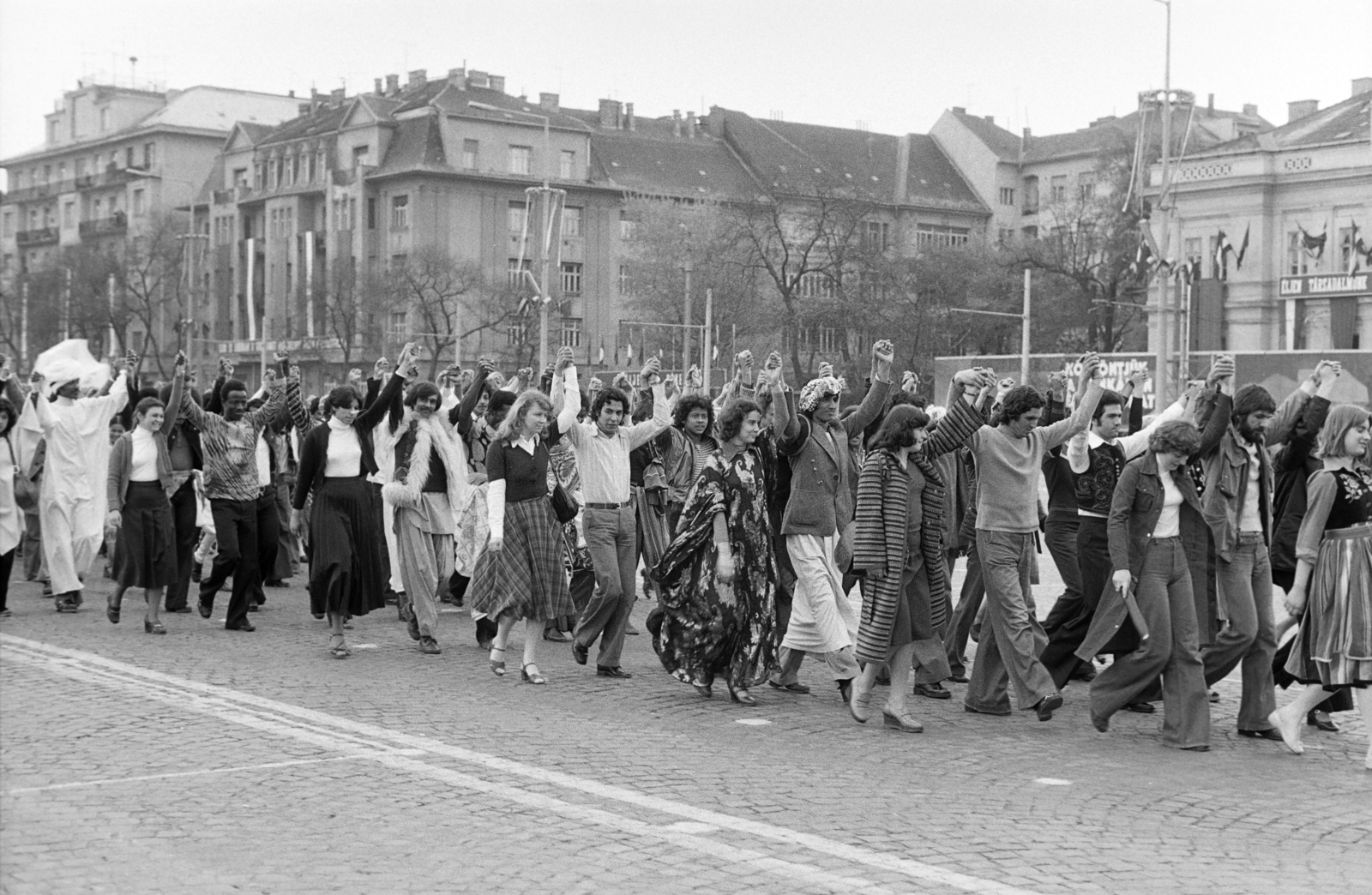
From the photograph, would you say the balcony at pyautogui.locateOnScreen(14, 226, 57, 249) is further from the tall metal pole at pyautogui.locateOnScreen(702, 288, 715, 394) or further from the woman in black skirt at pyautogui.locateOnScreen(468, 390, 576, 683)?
the woman in black skirt at pyautogui.locateOnScreen(468, 390, 576, 683)

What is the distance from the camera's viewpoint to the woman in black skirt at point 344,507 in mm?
12875

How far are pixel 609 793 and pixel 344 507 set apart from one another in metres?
5.31

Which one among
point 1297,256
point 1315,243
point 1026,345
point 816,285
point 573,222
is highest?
point 573,222

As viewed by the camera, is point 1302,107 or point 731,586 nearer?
point 731,586

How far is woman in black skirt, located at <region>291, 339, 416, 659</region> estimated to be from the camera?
42.2 feet

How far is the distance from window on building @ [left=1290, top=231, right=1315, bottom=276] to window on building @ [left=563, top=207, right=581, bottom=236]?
32.6 m

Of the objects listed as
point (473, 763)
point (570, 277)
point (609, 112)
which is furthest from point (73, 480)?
point (609, 112)

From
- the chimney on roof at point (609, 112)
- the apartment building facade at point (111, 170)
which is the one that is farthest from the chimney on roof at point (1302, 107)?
the apartment building facade at point (111, 170)

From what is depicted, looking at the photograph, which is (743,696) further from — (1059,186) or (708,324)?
(1059,186)

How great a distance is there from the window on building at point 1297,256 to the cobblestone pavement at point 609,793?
66.5 meters

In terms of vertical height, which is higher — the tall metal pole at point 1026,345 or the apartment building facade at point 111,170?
the apartment building facade at point 111,170

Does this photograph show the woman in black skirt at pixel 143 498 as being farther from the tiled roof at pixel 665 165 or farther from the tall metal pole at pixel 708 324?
the tiled roof at pixel 665 165

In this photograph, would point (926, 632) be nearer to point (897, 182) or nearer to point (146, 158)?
point (897, 182)

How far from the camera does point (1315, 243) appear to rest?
73.8 metres
